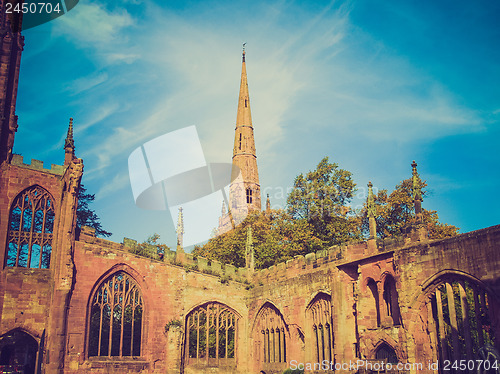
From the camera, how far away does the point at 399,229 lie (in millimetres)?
36188

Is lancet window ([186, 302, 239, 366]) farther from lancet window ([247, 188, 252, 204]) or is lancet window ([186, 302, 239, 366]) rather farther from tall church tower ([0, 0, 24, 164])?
lancet window ([247, 188, 252, 204])

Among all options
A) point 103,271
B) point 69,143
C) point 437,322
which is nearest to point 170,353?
point 103,271

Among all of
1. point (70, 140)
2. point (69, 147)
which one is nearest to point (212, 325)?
point (69, 147)

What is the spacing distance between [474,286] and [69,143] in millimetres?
21245

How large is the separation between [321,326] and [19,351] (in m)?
15.8

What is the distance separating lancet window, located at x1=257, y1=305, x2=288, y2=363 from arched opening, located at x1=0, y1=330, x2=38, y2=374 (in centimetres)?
1163

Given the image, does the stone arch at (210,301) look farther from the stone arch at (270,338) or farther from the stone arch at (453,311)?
the stone arch at (453,311)

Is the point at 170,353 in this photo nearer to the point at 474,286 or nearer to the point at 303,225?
the point at 303,225

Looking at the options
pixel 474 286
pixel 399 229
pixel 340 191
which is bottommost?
pixel 474 286

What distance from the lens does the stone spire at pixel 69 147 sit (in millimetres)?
28641

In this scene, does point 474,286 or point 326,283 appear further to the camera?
point 326,283

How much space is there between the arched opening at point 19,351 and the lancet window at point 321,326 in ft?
45.7

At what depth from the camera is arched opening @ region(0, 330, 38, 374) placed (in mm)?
27406

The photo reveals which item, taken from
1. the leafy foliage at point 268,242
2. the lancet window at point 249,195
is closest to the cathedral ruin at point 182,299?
the leafy foliage at point 268,242
